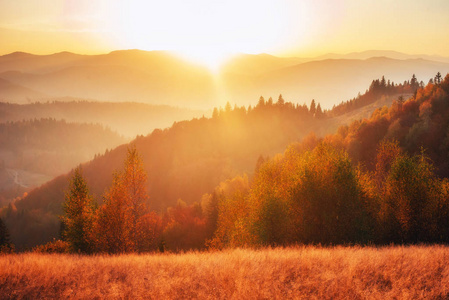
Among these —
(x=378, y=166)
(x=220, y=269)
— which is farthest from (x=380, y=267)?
(x=378, y=166)

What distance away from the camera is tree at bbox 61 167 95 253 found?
30156 mm

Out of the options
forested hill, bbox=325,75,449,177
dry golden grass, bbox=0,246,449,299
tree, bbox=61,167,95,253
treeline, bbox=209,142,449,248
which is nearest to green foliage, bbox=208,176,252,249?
treeline, bbox=209,142,449,248

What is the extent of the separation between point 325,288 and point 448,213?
23.1 metres

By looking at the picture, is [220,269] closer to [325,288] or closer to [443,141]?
[325,288]

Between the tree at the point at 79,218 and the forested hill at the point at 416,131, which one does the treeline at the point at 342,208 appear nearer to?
the tree at the point at 79,218

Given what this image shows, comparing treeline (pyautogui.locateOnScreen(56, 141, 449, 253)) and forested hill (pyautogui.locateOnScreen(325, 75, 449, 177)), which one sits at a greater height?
forested hill (pyautogui.locateOnScreen(325, 75, 449, 177))

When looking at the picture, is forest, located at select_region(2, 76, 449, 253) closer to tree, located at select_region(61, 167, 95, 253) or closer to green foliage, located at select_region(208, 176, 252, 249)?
tree, located at select_region(61, 167, 95, 253)

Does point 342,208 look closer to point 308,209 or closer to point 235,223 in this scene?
point 308,209

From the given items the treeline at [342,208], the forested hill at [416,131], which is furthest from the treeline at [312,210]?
the forested hill at [416,131]

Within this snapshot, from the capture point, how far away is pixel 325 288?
39.4 ft

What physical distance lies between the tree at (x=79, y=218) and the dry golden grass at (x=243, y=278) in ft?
51.2

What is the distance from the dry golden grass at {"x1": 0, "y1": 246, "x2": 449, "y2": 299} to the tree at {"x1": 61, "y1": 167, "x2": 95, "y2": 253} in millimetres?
15617

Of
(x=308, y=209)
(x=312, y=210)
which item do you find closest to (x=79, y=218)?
(x=308, y=209)

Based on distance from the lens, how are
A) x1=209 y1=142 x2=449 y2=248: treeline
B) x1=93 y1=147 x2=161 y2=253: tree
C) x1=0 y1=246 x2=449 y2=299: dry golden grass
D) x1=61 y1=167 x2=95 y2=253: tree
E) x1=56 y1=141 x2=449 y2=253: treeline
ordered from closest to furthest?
x1=0 y1=246 x2=449 y2=299: dry golden grass
x1=209 y1=142 x2=449 y2=248: treeline
x1=56 y1=141 x2=449 y2=253: treeline
x1=93 y1=147 x2=161 y2=253: tree
x1=61 y1=167 x2=95 y2=253: tree
